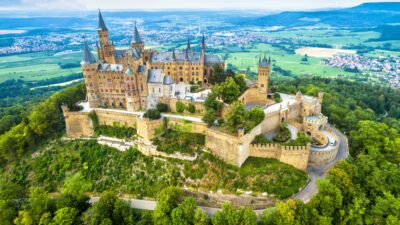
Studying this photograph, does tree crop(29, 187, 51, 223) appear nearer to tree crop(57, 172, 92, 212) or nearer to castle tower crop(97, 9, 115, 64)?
tree crop(57, 172, 92, 212)

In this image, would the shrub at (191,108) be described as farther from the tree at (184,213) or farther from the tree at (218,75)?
the tree at (184,213)

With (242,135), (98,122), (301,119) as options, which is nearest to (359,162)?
(301,119)

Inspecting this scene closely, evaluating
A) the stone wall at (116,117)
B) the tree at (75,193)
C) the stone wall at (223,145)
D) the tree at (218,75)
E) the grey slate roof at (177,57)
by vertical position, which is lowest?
the tree at (75,193)

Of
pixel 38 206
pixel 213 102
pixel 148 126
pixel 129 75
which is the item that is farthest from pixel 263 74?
pixel 38 206

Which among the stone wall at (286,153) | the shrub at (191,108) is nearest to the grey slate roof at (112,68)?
the shrub at (191,108)

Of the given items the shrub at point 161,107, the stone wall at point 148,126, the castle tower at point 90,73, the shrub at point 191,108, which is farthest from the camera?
the castle tower at point 90,73

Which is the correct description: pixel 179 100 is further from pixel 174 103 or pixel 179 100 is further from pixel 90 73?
pixel 90 73

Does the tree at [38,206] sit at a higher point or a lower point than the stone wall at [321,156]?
lower
